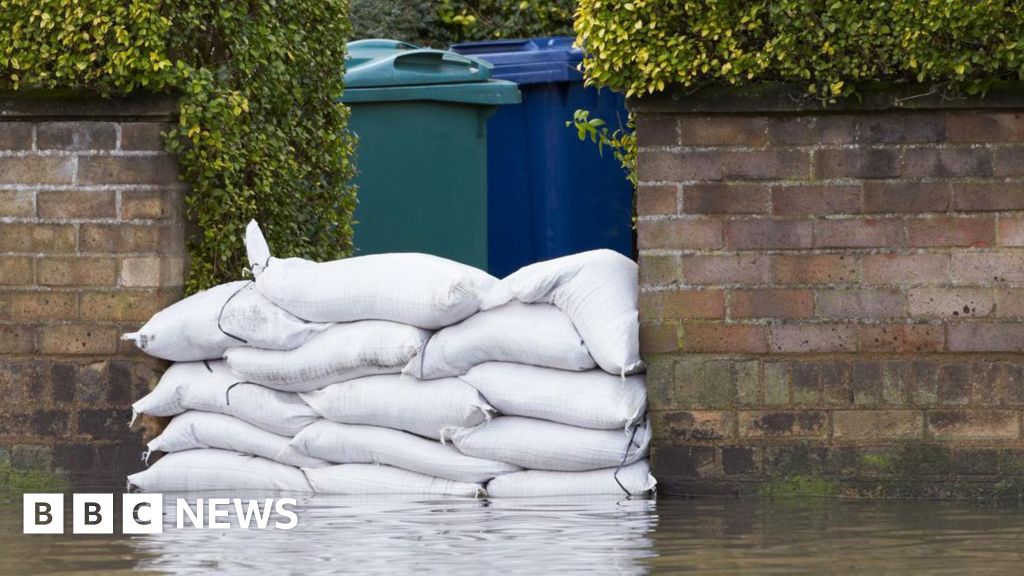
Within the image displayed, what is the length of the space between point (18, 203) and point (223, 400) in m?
1.07

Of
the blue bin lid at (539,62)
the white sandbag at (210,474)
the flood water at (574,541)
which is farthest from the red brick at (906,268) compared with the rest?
the blue bin lid at (539,62)

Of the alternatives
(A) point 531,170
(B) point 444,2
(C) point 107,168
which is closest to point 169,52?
(C) point 107,168

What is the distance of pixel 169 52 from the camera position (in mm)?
6938

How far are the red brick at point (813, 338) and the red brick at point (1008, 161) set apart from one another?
0.72m

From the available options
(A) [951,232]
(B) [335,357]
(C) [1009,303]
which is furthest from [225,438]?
(C) [1009,303]

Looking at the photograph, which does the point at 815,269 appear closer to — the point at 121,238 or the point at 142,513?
the point at 142,513

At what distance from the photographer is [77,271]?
6.93 m

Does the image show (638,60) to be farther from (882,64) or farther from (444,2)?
(444,2)

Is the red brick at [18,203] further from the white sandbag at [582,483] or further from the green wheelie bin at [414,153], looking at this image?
the green wheelie bin at [414,153]

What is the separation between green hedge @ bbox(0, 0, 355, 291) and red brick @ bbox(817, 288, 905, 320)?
2308mm

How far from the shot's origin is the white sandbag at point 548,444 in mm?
6316

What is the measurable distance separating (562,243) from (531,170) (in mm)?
468

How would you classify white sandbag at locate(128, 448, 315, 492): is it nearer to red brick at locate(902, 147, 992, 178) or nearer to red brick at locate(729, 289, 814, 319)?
red brick at locate(729, 289, 814, 319)

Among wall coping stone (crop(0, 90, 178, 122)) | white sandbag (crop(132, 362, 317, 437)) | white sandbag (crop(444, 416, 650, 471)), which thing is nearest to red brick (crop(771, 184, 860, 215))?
white sandbag (crop(444, 416, 650, 471))
